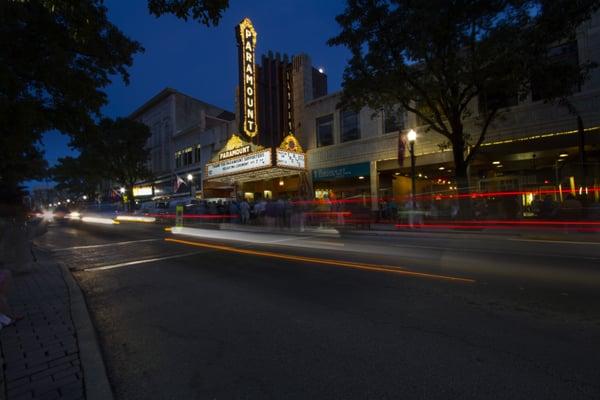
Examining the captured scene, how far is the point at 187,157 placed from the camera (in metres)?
40.6

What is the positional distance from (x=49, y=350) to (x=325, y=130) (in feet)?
79.3

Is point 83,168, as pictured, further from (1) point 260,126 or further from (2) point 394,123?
(2) point 394,123

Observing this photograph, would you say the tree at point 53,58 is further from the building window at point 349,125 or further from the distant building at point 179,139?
the distant building at point 179,139

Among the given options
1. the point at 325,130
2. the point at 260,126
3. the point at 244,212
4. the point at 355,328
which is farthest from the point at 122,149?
the point at 355,328

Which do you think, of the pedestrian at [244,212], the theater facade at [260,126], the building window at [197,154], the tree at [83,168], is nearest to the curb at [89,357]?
the pedestrian at [244,212]

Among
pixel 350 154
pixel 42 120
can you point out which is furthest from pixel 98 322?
pixel 350 154

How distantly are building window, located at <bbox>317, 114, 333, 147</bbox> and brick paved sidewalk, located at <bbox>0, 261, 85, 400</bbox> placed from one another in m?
22.1

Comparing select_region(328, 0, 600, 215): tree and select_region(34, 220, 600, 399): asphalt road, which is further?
select_region(328, 0, 600, 215): tree

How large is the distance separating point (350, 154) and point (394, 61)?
995 cm

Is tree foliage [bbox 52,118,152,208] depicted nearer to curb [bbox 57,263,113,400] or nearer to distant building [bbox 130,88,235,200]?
distant building [bbox 130,88,235,200]

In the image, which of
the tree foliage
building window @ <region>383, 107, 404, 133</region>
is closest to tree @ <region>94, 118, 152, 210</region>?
the tree foliage

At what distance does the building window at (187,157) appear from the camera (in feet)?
131

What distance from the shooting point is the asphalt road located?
9.52 feet

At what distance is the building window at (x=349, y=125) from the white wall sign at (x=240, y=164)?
19.5 ft
